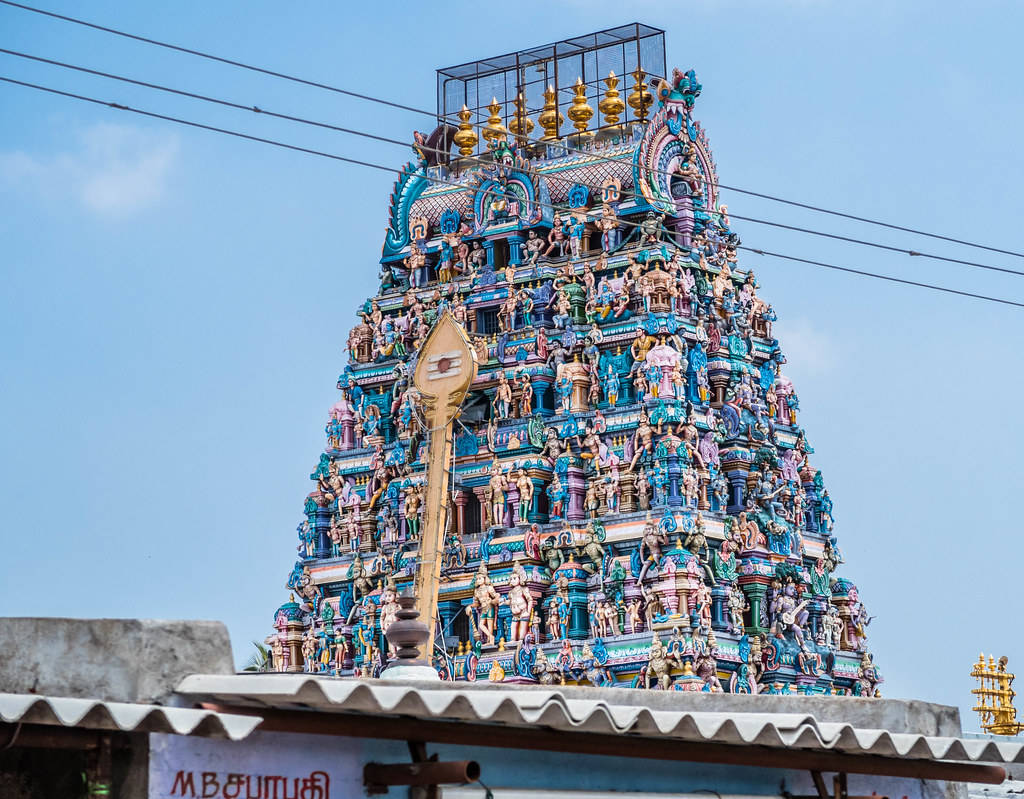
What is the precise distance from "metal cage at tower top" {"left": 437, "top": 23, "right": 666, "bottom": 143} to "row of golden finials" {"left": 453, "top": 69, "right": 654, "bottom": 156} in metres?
0.05

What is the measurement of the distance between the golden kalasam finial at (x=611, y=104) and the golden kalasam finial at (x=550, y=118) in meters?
0.86

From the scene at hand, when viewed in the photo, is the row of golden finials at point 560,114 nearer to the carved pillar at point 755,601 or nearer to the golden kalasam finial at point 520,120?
the golden kalasam finial at point 520,120

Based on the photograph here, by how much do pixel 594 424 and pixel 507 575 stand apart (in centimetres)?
324

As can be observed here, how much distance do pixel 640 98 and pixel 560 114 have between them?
1.71 m

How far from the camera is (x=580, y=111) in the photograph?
142 ft

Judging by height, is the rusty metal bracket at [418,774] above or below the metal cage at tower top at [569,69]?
below

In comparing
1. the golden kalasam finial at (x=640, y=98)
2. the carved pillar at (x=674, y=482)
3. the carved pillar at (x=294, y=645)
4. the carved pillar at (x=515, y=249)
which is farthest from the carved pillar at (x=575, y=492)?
the golden kalasam finial at (x=640, y=98)

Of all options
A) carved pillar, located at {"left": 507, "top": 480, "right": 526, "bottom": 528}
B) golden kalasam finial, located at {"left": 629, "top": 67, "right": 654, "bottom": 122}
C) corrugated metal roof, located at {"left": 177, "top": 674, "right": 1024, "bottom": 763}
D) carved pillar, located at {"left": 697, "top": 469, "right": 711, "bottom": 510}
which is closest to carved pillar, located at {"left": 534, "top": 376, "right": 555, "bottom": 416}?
carved pillar, located at {"left": 507, "top": 480, "right": 526, "bottom": 528}

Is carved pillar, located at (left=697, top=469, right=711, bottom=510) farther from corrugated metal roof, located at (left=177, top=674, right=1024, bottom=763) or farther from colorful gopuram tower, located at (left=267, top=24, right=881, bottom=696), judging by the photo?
corrugated metal roof, located at (left=177, top=674, right=1024, bottom=763)

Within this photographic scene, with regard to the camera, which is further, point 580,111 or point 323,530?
point 323,530

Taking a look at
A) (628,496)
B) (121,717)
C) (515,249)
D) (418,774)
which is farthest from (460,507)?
(121,717)

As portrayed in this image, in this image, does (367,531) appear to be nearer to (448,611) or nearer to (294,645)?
(294,645)

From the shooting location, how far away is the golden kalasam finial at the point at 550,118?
145 feet

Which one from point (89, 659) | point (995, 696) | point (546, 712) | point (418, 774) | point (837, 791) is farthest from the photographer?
point (995, 696)
